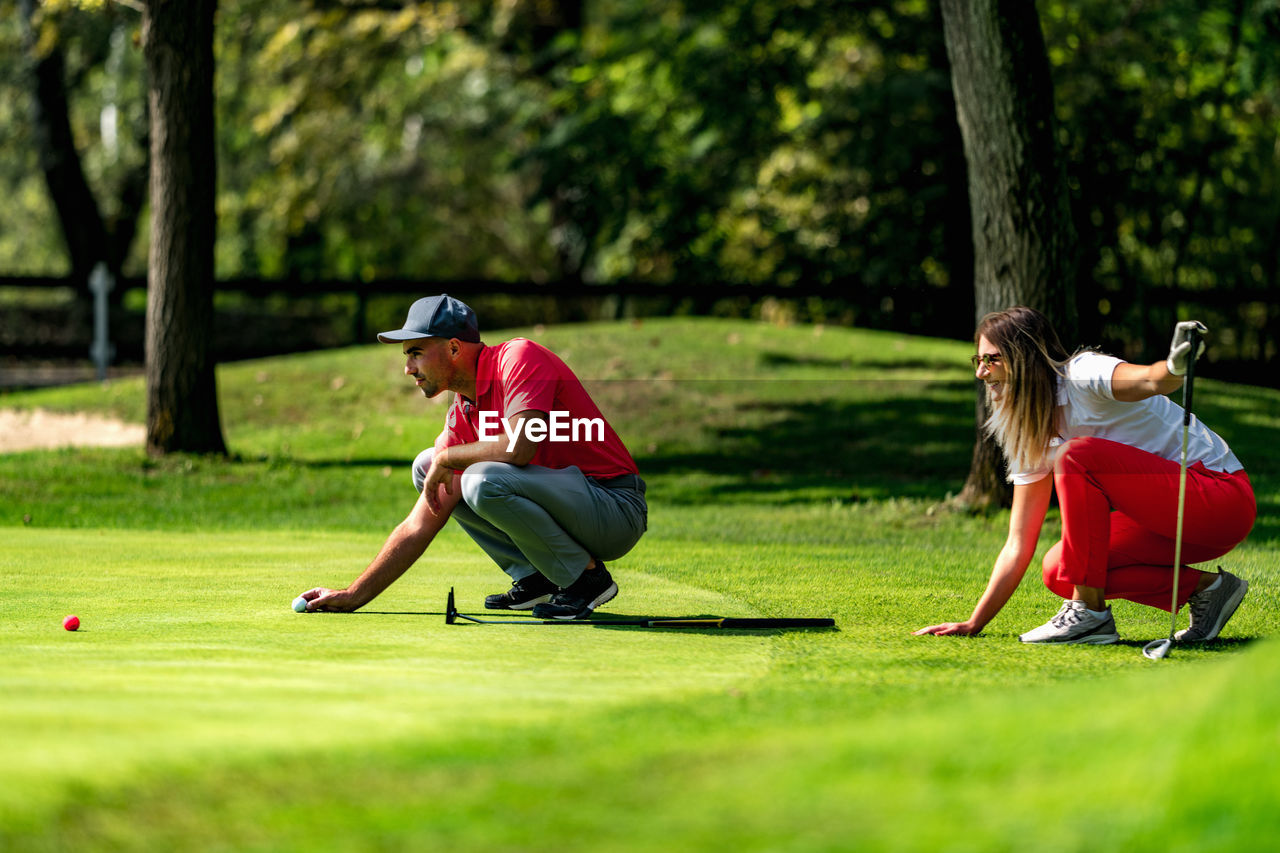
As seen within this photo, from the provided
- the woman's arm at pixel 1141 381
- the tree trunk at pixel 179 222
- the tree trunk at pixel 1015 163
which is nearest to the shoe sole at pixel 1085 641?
the woman's arm at pixel 1141 381

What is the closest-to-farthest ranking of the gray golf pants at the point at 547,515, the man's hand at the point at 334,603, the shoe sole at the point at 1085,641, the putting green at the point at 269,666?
1. the putting green at the point at 269,666
2. the shoe sole at the point at 1085,641
3. the gray golf pants at the point at 547,515
4. the man's hand at the point at 334,603

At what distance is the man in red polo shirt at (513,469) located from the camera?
20.5ft

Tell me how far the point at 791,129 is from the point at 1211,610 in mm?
17176

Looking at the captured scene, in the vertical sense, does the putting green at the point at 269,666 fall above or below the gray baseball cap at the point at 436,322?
below

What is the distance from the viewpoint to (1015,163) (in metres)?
11.4

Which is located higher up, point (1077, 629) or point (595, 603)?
point (1077, 629)

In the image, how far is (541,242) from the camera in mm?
35531

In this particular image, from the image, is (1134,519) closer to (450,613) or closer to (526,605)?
(526,605)

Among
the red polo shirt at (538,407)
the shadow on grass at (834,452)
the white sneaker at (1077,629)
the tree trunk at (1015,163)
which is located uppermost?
the tree trunk at (1015,163)

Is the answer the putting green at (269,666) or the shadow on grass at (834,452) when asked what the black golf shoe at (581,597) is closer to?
the putting green at (269,666)

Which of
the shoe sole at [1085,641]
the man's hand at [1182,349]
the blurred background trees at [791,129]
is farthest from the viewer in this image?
the blurred background trees at [791,129]

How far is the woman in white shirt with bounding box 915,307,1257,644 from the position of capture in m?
5.95

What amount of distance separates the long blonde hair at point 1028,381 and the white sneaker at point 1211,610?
962 mm

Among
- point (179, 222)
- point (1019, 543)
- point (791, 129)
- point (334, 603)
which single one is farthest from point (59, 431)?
point (1019, 543)
